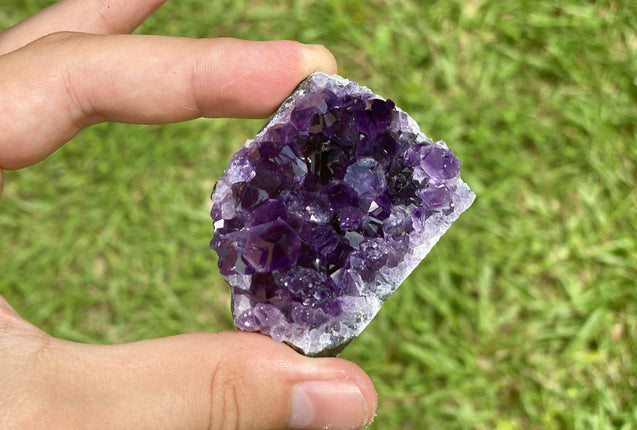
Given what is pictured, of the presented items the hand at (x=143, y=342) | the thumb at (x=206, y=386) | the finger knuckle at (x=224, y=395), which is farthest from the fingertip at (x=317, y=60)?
the finger knuckle at (x=224, y=395)

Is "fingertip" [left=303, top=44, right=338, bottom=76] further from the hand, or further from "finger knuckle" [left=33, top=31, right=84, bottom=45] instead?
"finger knuckle" [left=33, top=31, right=84, bottom=45]

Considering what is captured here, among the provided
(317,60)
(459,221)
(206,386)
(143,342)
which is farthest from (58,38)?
(459,221)

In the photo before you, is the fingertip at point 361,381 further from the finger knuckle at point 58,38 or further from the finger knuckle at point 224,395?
the finger knuckle at point 58,38

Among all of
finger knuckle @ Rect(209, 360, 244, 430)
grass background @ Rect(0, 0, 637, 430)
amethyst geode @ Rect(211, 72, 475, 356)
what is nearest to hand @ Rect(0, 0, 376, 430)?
finger knuckle @ Rect(209, 360, 244, 430)

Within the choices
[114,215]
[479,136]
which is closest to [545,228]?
[479,136]

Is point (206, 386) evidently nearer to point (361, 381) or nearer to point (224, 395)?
point (224, 395)

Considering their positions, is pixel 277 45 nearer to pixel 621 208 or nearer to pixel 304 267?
pixel 304 267
